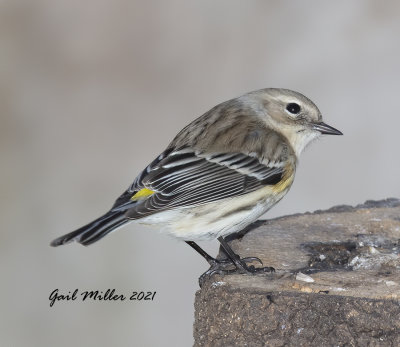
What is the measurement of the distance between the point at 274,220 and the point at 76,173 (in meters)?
2.71

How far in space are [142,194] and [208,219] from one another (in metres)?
0.39

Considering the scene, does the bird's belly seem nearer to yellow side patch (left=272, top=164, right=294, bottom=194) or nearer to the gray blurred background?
yellow side patch (left=272, top=164, right=294, bottom=194)

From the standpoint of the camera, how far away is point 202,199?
513 centimetres

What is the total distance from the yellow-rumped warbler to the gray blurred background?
222 cm

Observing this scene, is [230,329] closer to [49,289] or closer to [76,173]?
[49,289]

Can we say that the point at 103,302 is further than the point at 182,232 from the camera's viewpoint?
Yes

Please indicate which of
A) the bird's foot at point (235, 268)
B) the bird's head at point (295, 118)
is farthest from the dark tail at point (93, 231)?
the bird's head at point (295, 118)

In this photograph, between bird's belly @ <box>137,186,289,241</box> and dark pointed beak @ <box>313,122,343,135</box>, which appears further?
dark pointed beak @ <box>313,122,343,135</box>

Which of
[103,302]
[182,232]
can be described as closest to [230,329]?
[182,232]

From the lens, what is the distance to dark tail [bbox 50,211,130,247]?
4.85 metres

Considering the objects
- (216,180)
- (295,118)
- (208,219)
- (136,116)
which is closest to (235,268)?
(208,219)

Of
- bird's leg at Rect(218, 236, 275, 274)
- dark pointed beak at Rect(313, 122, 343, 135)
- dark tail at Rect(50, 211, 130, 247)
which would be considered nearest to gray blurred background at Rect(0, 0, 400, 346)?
dark pointed beak at Rect(313, 122, 343, 135)

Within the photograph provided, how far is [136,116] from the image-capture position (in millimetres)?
8297

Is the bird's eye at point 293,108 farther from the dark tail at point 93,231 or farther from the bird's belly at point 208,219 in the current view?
the dark tail at point 93,231
